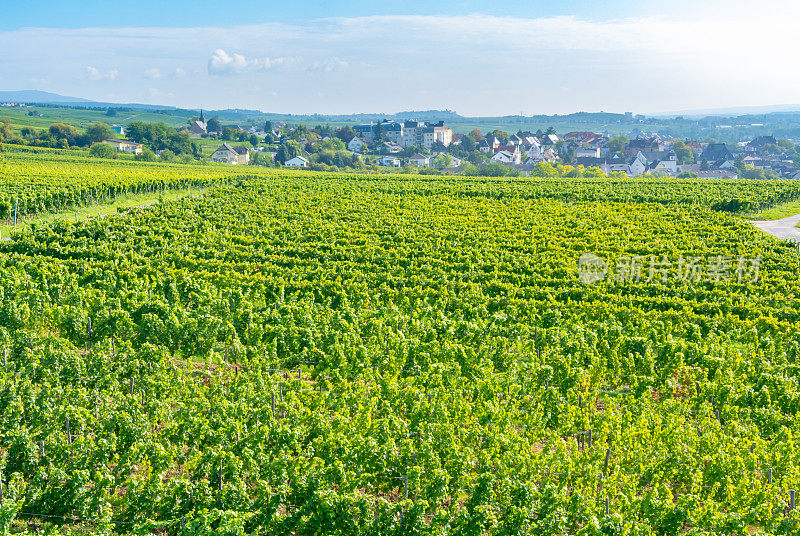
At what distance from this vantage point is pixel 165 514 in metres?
9.88

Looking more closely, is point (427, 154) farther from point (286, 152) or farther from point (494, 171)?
point (494, 171)

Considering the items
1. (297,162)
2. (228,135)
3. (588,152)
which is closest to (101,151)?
(297,162)

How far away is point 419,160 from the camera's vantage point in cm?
15000

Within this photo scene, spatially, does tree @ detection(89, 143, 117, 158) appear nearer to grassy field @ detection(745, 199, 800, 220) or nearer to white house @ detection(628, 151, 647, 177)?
grassy field @ detection(745, 199, 800, 220)

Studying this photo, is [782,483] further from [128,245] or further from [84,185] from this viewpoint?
[84,185]

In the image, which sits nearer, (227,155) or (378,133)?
(227,155)

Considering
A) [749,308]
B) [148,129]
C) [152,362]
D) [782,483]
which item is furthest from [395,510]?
[148,129]

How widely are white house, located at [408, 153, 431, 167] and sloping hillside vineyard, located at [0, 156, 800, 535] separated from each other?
11855cm

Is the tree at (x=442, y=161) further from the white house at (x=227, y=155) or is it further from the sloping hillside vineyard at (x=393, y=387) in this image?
the sloping hillside vineyard at (x=393, y=387)

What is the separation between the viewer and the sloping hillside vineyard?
9906 mm

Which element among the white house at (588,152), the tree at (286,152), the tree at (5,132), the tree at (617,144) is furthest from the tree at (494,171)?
the tree at (5,132)

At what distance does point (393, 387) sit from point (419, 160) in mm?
139497

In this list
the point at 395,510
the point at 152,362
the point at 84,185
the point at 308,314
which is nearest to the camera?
the point at 395,510

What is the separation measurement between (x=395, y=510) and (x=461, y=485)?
4.73 ft
